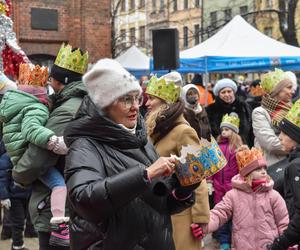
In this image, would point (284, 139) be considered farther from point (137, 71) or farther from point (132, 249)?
point (137, 71)

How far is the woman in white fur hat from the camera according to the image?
8.23ft

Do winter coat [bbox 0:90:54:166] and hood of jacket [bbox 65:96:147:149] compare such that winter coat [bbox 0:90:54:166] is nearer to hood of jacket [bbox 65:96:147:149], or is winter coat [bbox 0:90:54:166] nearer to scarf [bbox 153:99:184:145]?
scarf [bbox 153:99:184:145]

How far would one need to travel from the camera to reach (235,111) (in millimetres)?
8430

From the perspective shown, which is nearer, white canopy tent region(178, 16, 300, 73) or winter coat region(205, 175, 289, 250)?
winter coat region(205, 175, 289, 250)

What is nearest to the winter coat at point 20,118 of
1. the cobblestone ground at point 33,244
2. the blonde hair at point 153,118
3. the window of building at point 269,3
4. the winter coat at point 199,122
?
the blonde hair at point 153,118

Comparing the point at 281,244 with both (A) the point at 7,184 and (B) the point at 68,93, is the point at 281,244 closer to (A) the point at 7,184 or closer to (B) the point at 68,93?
(B) the point at 68,93

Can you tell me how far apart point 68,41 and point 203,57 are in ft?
19.3

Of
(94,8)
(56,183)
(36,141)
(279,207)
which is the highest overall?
(94,8)

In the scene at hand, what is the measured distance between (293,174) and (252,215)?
117 centimetres

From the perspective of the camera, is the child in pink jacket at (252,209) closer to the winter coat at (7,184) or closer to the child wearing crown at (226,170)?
the child wearing crown at (226,170)

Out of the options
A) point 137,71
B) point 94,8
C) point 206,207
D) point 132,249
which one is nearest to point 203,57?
point 94,8

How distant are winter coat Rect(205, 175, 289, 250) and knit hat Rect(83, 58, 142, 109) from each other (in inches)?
78.2

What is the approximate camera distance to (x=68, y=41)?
677 inches

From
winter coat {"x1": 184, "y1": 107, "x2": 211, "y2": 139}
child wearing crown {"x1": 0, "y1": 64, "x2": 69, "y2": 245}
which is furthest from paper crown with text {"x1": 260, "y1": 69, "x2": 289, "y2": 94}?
child wearing crown {"x1": 0, "y1": 64, "x2": 69, "y2": 245}
